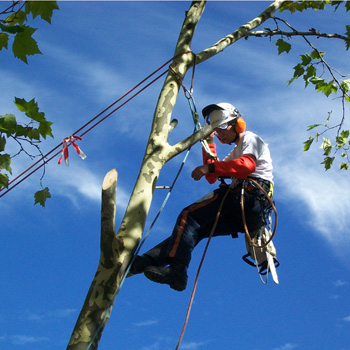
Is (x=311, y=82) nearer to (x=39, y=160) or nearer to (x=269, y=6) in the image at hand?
(x=269, y=6)

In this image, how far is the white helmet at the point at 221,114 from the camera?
4.87 metres

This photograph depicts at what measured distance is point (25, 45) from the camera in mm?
3770

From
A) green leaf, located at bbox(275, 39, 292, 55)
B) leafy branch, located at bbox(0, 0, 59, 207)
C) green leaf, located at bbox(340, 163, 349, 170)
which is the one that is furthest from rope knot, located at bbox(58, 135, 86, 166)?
green leaf, located at bbox(340, 163, 349, 170)

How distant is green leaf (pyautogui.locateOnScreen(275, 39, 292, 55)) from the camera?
6.24 m

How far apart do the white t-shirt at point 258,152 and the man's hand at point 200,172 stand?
0.41 meters

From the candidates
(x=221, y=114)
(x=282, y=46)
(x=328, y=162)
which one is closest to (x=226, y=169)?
(x=221, y=114)

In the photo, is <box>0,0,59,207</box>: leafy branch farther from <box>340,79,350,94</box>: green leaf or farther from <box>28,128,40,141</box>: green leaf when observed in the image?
<box>340,79,350,94</box>: green leaf

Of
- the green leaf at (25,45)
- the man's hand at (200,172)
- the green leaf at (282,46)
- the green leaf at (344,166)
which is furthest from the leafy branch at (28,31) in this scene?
the green leaf at (344,166)

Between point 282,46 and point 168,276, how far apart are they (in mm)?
3253

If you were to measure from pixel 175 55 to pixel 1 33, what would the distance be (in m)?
1.48

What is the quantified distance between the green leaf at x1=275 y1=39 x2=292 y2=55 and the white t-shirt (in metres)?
1.82

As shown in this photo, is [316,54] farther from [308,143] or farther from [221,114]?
[221,114]

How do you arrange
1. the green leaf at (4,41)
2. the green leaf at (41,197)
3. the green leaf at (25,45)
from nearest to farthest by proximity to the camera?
the green leaf at (25,45), the green leaf at (4,41), the green leaf at (41,197)

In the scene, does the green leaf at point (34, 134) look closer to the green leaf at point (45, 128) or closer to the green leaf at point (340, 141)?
the green leaf at point (45, 128)
